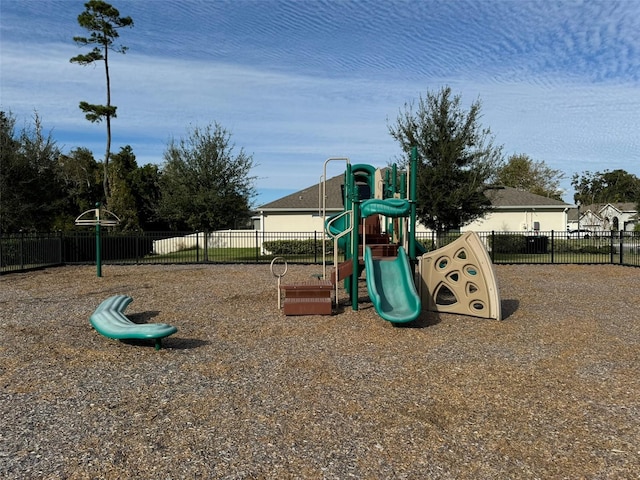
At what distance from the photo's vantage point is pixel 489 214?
30453 mm

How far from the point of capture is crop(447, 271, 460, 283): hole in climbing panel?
8.33m

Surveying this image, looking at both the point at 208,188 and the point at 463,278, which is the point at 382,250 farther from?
the point at 208,188

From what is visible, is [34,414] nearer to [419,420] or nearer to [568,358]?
[419,420]

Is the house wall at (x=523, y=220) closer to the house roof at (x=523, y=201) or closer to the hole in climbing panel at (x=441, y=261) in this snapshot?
the house roof at (x=523, y=201)

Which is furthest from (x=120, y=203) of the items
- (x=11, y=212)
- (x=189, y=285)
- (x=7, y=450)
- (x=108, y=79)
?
(x=7, y=450)

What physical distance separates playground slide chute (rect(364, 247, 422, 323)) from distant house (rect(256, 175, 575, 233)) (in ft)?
71.0

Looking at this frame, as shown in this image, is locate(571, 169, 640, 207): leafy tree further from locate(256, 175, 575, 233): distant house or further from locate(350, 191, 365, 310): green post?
locate(350, 191, 365, 310): green post

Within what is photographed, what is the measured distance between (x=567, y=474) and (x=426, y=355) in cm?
283

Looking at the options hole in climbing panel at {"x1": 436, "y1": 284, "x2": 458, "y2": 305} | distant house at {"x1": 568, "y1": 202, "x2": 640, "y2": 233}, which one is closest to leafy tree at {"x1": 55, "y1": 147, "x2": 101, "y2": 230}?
hole in climbing panel at {"x1": 436, "y1": 284, "x2": 458, "y2": 305}

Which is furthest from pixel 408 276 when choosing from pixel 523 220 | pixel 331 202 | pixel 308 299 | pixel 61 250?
pixel 523 220

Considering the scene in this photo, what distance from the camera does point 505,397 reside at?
14.7 feet

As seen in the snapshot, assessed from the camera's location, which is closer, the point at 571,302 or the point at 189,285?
the point at 571,302

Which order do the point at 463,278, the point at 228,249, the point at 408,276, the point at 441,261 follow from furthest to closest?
the point at 228,249, the point at 441,261, the point at 463,278, the point at 408,276

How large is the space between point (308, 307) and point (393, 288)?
57.8 inches
